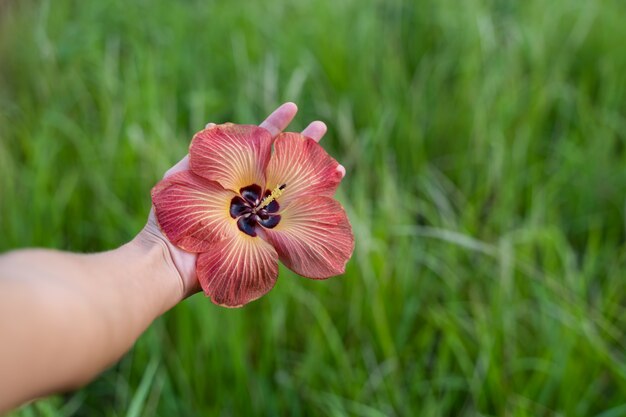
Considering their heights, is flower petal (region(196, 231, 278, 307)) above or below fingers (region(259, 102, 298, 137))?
below

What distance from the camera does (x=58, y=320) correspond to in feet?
1.21

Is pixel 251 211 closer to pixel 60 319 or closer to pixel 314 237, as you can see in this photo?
pixel 314 237

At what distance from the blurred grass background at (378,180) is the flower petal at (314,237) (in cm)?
49

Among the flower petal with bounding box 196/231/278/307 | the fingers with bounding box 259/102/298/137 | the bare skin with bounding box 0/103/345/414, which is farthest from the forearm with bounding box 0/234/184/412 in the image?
the fingers with bounding box 259/102/298/137

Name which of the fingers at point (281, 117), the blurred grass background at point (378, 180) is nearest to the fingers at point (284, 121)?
the fingers at point (281, 117)

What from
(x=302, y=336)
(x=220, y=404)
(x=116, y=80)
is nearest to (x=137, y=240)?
(x=220, y=404)

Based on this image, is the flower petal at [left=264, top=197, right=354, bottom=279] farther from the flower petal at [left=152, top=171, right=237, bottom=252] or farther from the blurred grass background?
the blurred grass background

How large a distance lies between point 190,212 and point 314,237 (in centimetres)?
9

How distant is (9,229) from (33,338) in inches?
45.3

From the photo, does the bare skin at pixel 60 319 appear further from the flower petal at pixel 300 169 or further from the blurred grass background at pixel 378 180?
the blurred grass background at pixel 378 180

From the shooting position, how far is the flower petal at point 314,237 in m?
0.60

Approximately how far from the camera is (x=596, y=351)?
1.21 metres

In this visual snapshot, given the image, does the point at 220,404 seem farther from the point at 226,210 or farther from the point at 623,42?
the point at 623,42

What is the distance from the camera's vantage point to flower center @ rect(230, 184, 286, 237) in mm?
615
